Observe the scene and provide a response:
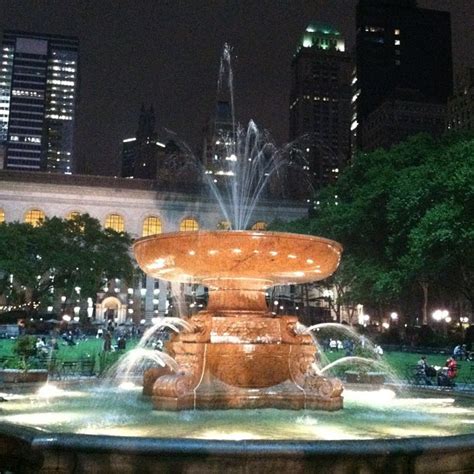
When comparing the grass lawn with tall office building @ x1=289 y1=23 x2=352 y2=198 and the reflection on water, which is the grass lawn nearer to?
the reflection on water

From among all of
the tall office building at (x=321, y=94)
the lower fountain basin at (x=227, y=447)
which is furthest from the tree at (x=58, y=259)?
the tall office building at (x=321, y=94)

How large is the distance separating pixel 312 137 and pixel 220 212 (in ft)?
282

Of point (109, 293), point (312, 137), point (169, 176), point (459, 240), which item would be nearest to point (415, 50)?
point (312, 137)

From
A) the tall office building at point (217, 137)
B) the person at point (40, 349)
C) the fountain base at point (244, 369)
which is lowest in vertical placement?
the person at point (40, 349)

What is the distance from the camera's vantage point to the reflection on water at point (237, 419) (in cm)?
739

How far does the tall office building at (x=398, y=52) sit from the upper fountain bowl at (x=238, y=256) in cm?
14487

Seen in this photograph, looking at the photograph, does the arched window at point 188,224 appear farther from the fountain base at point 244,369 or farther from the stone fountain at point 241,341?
the fountain base at point 244,369

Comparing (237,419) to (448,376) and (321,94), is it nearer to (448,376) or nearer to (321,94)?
(448,376)

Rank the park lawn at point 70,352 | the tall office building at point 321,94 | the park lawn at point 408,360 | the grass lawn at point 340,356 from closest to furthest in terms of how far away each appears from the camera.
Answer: the grass lawn at point 340,356 → the park lawn at point 70,352 → the park lawn at point 408,360 → the tall office building at point 321,94

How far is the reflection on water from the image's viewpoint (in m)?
7.39

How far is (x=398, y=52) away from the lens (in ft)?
518

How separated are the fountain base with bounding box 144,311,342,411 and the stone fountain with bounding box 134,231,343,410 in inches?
0.6

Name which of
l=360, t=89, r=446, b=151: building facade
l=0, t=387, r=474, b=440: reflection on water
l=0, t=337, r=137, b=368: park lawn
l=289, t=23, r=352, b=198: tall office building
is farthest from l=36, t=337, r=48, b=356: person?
l=289, t=23, r=352, b=198: tall office building

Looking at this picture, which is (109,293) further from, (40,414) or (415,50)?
(415,50)
